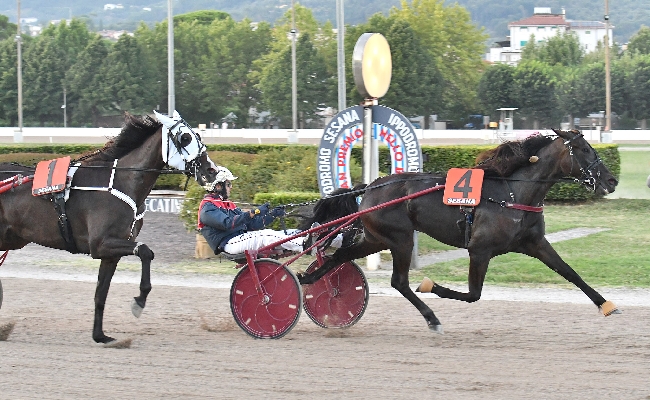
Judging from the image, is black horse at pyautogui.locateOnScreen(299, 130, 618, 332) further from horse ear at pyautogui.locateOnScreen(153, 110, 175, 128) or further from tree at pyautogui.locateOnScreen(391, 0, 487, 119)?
tree at pyautogui.locateOnScreen(391, 0, 487, 119)

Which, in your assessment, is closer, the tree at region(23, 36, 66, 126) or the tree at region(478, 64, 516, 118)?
the tree at region(23, 36, 66, 126)

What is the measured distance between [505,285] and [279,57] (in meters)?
44.8

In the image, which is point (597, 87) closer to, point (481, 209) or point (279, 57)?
A: point (279, 57)

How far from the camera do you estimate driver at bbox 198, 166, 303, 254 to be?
24.0ft

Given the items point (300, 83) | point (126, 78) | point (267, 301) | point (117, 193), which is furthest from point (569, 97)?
point (117, 193)

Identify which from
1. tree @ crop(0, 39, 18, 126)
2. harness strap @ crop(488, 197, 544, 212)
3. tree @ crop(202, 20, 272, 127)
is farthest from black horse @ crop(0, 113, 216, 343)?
tree @ crop(0, 39, 18, 126)

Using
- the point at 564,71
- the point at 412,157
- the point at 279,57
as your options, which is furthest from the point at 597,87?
the point at 412,157

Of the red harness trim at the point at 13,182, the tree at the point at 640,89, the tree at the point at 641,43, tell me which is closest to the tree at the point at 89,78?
the tree at the point at 640,89

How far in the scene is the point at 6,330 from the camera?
24.7 feet

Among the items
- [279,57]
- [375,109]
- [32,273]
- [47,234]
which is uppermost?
[279,57]

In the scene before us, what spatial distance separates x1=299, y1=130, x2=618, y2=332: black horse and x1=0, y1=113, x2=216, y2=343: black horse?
1424 mm

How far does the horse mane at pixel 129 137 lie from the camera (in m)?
7.48

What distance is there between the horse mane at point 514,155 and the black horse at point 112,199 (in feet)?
7.39

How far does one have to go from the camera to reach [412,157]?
34.3ft
